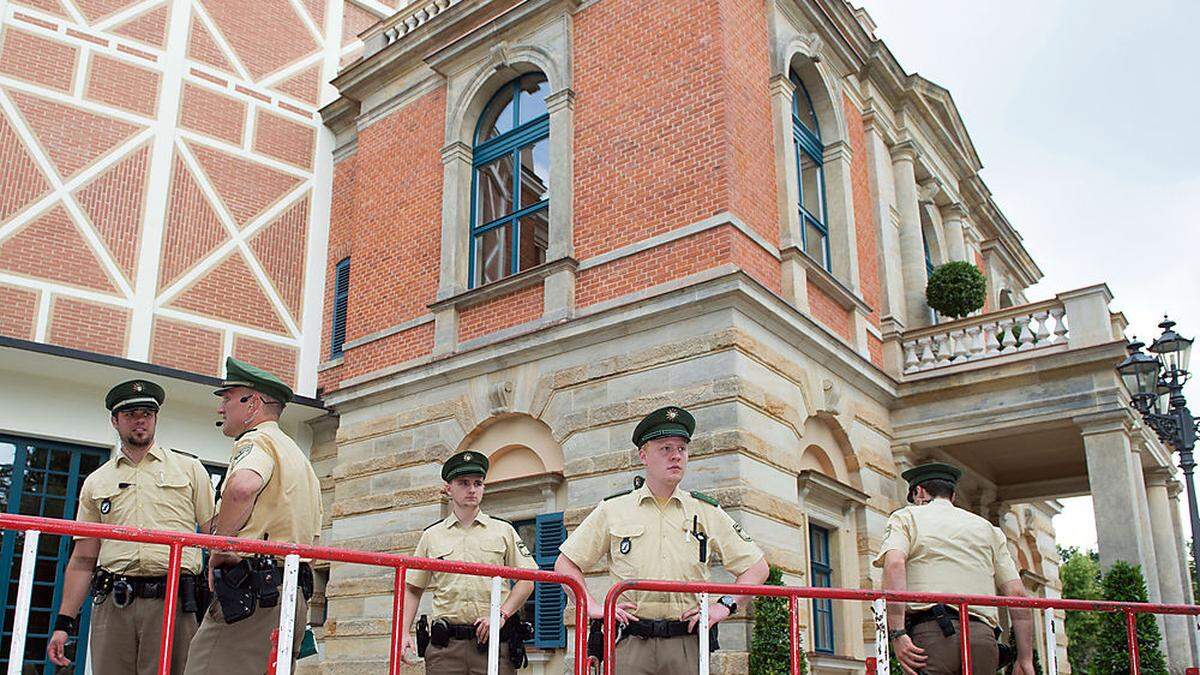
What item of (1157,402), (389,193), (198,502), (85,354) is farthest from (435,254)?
(1157,402)

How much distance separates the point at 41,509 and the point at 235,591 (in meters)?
10.4

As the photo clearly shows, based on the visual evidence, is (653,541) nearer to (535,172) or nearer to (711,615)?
→ (711,615)

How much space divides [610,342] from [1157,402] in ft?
20.5

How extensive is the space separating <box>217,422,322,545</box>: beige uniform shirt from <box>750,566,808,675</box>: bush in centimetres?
539

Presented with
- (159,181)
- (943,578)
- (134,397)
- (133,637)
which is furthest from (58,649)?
(159,181)

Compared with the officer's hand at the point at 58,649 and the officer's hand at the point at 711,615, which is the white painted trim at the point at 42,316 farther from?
the officer's hand at the point at 711,615

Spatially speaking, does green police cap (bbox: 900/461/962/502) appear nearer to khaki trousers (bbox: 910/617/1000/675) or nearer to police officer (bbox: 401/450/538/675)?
khaki trousers (bbox: 910/617/1000/675)

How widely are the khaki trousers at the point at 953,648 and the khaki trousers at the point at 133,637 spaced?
4310 mm

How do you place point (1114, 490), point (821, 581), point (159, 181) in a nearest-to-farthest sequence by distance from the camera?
1. point (821, 581)
2. point (1114, 490)
3. point (159, 181)

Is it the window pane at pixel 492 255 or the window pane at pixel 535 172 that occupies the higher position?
the window pane at pixel 535 172

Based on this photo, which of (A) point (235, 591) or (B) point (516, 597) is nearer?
(A) point (235, 591)

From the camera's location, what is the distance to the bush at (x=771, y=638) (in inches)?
375

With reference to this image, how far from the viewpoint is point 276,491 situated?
529 centimetres

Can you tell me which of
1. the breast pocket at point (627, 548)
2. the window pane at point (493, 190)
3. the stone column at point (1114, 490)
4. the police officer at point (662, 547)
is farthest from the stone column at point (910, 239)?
the breast pocket at point (627, 548)
